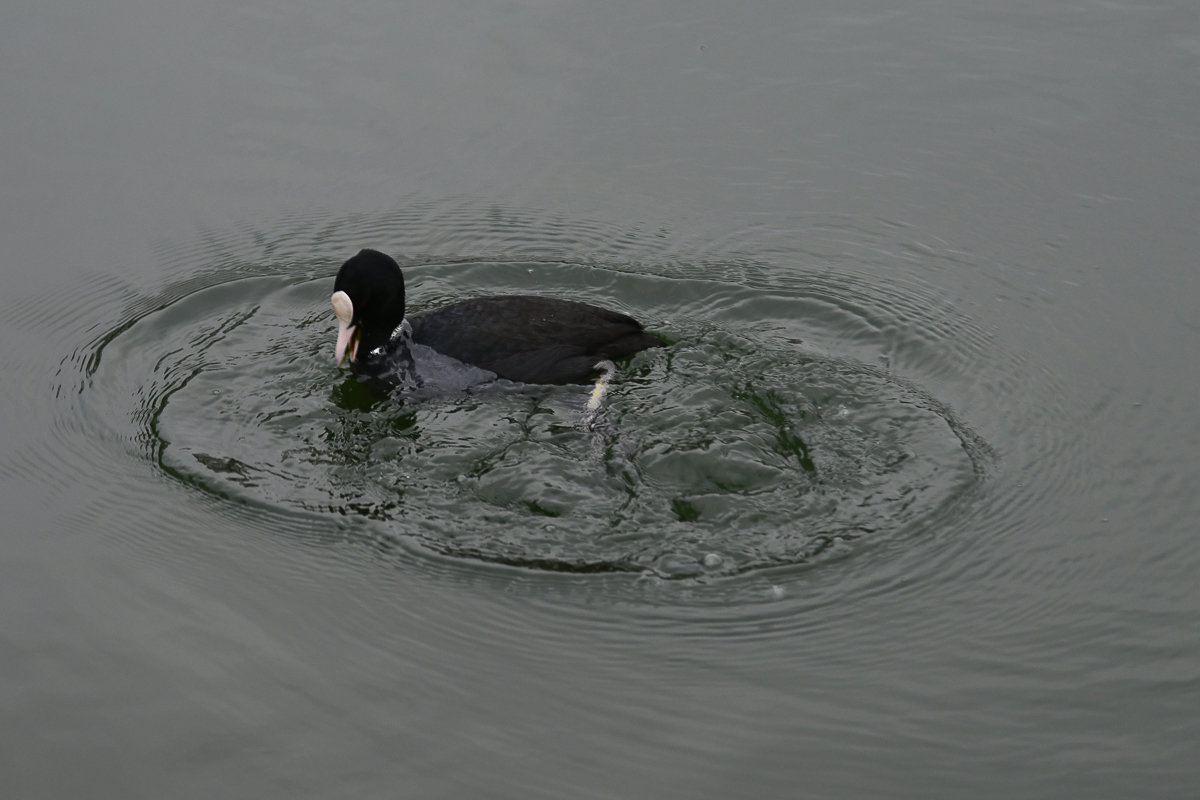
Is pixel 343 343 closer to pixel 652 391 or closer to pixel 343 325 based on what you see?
pixel 343 325

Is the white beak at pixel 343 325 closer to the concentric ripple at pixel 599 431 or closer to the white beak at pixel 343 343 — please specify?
the white beak at pixel 343 343

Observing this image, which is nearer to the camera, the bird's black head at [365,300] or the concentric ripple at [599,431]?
the concentric ripple at [599,431]

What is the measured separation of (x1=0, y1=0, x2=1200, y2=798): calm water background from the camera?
14.5ft

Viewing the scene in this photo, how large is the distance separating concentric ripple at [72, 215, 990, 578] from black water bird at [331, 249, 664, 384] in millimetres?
157

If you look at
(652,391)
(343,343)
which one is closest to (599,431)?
(652,391)

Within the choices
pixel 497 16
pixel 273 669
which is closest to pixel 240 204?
pixel 497 16

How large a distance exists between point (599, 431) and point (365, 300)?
1.63m

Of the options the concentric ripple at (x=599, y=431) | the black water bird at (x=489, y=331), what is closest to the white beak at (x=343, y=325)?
the black water bird at (x=489, y=331)

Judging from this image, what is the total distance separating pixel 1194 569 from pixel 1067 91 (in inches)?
204

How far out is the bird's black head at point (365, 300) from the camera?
272 inches

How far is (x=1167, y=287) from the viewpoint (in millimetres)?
7270

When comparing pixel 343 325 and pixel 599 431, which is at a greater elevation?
pixel 343 325

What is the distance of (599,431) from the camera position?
6367mm

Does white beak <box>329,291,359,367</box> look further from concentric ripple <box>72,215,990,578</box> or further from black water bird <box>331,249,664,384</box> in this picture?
concentric ripple <box>72,215,990,578</box>
